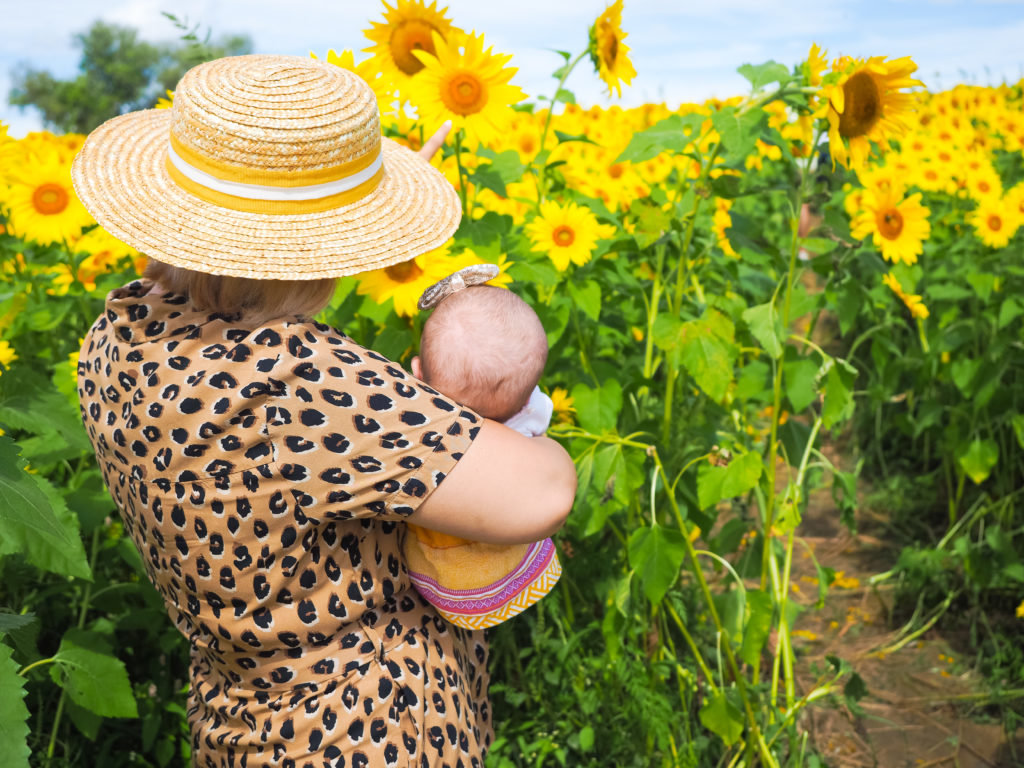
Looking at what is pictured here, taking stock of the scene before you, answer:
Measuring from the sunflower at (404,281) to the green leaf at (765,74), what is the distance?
2.35ft

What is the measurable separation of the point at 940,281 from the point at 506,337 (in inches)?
140

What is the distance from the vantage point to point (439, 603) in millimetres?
1411

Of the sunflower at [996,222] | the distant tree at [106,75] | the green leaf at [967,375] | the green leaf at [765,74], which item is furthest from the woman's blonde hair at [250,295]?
the distant tree at [106,75]

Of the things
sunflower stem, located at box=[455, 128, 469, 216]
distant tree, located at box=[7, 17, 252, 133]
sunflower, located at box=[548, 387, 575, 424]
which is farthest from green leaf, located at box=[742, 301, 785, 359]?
distant tree, located at box=[7, 17, 252, 133]

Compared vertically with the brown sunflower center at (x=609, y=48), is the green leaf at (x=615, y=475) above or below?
below

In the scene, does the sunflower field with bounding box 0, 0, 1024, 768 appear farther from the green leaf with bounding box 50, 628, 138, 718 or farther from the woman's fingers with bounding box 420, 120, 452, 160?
the woman's fingers with bounding box 420, 120, 452, 160

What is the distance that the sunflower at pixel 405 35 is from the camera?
6.25 ft

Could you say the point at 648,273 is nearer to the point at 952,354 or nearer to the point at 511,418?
the point at 511,418

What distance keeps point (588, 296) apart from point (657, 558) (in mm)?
621

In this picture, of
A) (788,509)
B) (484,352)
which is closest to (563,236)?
(788,509)

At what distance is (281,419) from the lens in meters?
1.13

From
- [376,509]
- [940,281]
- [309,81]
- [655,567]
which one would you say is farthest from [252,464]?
[940,281]

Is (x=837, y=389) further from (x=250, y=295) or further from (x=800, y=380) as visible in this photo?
(x=250, y=295)

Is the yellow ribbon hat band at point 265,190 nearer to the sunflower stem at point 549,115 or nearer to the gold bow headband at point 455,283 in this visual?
the gold bow headband at point 455,283
